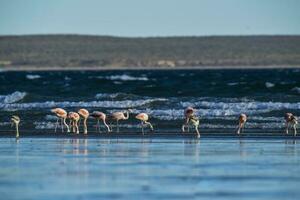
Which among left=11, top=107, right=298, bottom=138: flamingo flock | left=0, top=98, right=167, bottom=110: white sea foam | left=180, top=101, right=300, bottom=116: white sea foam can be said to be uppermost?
left=0, top=98, right=167, bottom=110: white sea foam

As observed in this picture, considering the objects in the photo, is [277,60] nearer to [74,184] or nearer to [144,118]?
[144,118]

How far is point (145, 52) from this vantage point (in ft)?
546

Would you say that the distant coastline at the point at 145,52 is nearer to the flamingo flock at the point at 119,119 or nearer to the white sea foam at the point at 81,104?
the white sea foam at the point at 81,104

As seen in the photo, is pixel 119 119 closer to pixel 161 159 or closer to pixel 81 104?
pixel 81 104

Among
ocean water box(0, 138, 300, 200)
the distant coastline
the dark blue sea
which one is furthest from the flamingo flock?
the distant coastline

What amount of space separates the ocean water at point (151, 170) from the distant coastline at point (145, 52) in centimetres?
12857

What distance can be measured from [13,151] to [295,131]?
922 centimetres

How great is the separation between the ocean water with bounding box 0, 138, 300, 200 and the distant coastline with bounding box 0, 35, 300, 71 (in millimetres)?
128568

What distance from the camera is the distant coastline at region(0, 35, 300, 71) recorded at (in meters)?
160

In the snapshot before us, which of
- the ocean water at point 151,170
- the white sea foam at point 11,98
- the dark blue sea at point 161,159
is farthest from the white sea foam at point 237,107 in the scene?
the ocean water at point 151,170

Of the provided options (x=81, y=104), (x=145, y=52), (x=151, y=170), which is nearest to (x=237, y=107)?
(x=81, y=104)

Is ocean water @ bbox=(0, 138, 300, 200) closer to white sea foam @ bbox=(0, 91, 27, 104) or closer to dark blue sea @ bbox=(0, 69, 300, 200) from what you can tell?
dark blue sea @ bbox=(0, 69, 300, 200)

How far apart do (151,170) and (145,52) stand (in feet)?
476

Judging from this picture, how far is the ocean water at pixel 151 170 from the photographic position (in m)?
18.3
